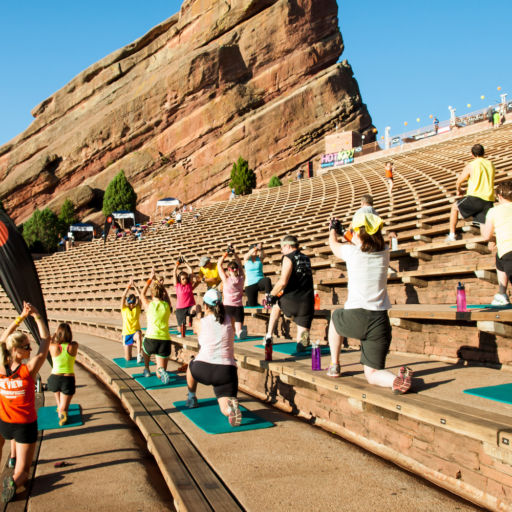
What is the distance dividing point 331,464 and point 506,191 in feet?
10.7

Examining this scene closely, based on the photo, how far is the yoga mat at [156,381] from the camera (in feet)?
23.8

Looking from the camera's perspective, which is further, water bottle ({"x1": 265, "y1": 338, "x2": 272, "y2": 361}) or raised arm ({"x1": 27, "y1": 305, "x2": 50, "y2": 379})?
water bottle ({"x1": 265, "y1": 338, "x2": 272, "y2": 361})

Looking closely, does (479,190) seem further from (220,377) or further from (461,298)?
(220,377)

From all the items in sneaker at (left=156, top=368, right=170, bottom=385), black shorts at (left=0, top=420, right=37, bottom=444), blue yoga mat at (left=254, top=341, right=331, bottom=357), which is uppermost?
blue yoga mat at (left=254, top=341, right=331, bottom=357)

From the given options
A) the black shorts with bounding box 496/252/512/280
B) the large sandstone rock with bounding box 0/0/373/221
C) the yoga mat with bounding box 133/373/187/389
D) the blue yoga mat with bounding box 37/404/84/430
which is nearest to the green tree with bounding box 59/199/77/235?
the large sandstone rock with bounding box 0/0/373/221

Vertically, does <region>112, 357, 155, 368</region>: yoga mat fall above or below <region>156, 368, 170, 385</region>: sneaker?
below

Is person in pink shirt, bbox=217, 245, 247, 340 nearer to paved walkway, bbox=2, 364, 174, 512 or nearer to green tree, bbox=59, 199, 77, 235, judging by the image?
paved walkway, bbox=2, 364, 174, 512

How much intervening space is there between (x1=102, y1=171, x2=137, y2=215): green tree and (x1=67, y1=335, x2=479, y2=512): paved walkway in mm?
47968

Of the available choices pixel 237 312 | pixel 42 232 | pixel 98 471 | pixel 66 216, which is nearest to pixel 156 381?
pixel 237 312

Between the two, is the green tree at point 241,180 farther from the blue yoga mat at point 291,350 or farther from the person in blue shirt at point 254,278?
the blue yoga mat at point 291,350

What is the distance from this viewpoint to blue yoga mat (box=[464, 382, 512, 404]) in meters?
3.60

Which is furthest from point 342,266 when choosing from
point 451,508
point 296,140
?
point 296,140

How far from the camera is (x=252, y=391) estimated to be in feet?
21.7

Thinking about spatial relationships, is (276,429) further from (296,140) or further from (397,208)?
(296,140)
